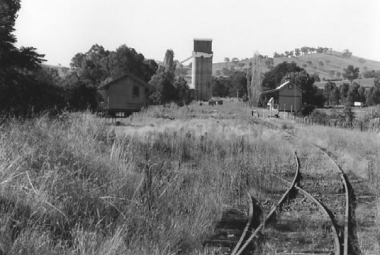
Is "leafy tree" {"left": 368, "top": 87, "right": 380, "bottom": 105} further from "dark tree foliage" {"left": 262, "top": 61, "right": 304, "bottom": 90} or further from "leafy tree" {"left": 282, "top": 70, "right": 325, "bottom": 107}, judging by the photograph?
"dark tree foliage" {"left": 262, "top": 61, "right": 304, "bottom": 90}

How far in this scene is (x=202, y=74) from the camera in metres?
118

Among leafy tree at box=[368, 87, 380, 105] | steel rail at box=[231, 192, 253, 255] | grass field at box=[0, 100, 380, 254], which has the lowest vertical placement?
steel rail at box=[231, 192, 253, 255]

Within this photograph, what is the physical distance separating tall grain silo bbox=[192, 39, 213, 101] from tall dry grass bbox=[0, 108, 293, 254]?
97246 mm

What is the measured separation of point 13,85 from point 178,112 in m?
29.8

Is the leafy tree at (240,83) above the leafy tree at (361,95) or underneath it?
above

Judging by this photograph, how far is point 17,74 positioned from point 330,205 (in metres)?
8.79

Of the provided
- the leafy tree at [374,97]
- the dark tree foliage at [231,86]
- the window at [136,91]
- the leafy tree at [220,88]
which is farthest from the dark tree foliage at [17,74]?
the leafy tree at [220,88]

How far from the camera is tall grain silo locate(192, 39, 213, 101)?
112 meters

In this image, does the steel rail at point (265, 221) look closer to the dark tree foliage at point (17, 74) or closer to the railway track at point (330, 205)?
the railway track at point (330, 205)

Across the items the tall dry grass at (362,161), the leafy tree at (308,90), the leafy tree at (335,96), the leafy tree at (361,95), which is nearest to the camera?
the tall dry grass at (362,161)

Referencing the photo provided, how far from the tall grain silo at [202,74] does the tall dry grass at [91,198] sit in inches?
3829

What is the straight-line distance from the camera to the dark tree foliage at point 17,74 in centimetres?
1320

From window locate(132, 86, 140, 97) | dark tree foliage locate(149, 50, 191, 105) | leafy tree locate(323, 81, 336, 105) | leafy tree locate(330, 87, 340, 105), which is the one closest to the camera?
window locate(132, 86, 140, 97)

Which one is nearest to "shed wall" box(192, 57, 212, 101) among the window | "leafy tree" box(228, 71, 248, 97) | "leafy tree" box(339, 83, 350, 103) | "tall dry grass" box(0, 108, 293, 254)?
"leafy tree" box(228, 71, 248, 97)
